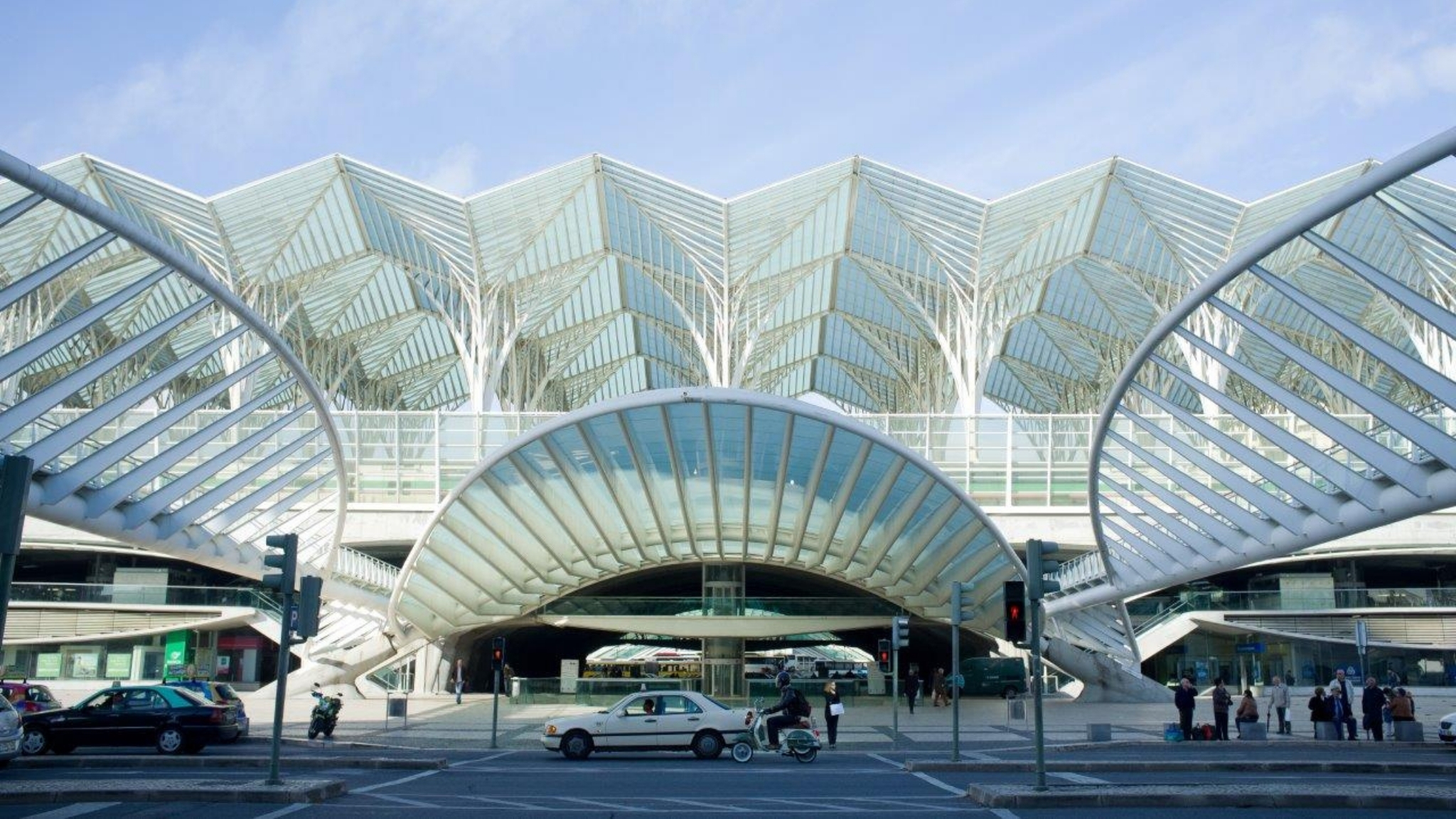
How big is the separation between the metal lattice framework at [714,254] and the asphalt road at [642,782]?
35.8 m

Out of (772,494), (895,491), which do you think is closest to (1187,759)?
(895,491)

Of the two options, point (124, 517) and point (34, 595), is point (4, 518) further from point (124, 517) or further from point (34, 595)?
point (34, 595)

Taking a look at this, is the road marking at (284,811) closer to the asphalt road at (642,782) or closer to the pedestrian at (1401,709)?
the asphalt road at (642,782)

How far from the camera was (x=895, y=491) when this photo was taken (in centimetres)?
3356

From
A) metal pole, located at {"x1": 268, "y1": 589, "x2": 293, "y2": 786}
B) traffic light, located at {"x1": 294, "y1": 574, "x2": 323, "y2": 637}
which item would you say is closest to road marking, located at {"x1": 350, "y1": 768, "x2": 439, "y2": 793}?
metal pole, located at {"x1": 268, "y1": 589, "x2": 293, "y2": 786}

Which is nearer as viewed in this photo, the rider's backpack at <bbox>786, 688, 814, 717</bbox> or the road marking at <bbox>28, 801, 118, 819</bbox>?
the road marking at <bbox>28, 801, 118, 819</bbox>

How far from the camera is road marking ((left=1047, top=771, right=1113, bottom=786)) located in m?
16.9

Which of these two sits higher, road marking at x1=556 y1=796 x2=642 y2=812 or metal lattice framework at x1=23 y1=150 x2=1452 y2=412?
metal lattice framework at x1=23 y1=150 x2=1452 y2=412

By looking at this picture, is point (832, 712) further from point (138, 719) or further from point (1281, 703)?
point (138, 719)

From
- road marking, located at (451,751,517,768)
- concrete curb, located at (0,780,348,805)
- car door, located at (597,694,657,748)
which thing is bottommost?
road marking, located at (451,751,517,768)

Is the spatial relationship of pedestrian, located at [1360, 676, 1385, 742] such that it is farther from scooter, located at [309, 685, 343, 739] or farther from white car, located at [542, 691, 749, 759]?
scooter, located at [309, 685, 343, 739]

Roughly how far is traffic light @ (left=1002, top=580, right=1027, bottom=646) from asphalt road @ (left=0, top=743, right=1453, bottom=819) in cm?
206

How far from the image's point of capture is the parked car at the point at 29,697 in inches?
997

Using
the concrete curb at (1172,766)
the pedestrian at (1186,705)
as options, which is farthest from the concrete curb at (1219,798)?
the pedestrian at (1186,705)
